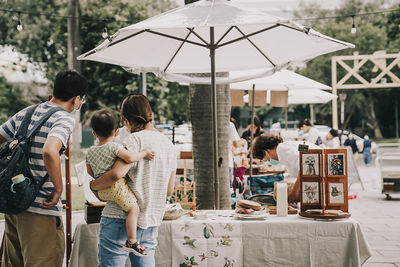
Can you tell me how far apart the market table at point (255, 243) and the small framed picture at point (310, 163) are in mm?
376

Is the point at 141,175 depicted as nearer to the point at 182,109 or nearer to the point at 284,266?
the point at 284,266

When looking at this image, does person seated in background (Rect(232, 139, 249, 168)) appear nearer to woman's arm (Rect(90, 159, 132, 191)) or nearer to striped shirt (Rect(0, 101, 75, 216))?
striped shirt (Rect(0, 101, 75, 216))

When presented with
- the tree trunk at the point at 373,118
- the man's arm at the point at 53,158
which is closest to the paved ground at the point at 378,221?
the man's arm at the point at 53,158

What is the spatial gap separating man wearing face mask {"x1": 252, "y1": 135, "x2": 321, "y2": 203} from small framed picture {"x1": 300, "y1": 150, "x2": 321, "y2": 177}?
0.60 ft

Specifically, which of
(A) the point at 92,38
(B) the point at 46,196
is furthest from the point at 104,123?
(A) the point at 92,38

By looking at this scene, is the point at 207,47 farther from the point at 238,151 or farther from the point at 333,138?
the point at 333,138

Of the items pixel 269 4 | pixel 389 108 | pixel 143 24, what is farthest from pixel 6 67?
pixel 389 108

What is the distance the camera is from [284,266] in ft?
12.5

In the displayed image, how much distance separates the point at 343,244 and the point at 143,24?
2315 millimetres

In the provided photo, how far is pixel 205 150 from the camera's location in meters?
6.44

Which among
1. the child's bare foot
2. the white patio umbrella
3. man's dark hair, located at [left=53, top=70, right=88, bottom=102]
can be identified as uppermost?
the white patio umbrella

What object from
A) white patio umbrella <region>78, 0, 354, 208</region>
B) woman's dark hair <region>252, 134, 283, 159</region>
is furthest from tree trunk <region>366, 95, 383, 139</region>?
woman's dark hair <region>252, 134, 283, 159</region>

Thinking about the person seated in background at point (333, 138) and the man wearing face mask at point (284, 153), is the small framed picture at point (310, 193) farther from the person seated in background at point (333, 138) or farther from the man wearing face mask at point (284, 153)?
the person seated in background at point (333, 138)

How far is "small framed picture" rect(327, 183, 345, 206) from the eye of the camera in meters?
3.84
